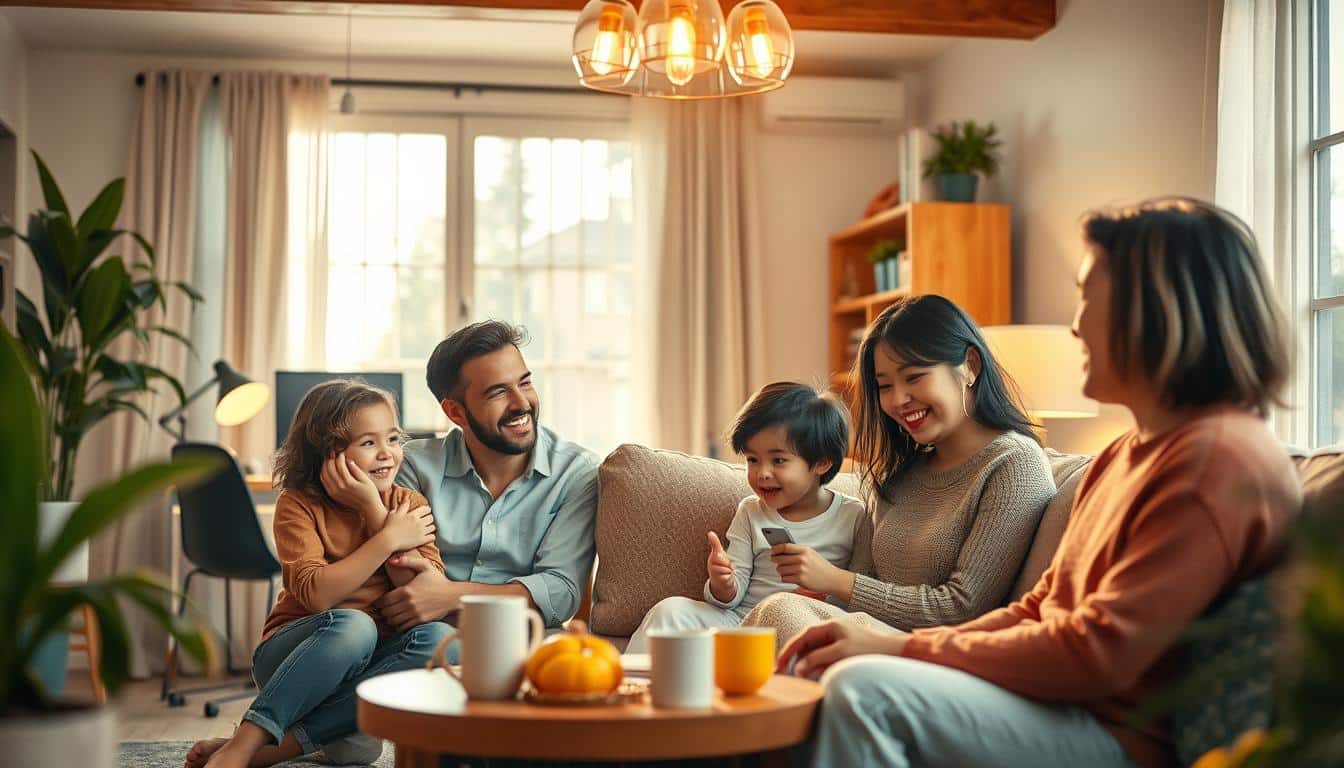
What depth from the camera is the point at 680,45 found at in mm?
2918

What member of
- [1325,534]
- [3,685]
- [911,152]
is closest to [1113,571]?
[1325,534]

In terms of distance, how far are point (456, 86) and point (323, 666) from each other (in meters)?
3.66

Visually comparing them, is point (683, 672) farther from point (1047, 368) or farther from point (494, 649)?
point (1047, 368)

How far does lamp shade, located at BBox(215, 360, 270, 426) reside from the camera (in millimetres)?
4516

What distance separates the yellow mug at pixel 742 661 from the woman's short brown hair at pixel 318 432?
1100mm

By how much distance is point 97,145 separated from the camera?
5367mm

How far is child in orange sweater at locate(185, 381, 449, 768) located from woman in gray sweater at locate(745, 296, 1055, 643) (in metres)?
0.68

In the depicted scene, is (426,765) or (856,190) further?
(856,190)

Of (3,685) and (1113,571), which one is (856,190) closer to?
(1113,571)

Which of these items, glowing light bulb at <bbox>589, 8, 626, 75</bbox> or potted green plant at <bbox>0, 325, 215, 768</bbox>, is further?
glowing light bulb at <bbox>589, 8, 626, 75</bbox>

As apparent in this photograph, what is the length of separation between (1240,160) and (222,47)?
3834 millimetres

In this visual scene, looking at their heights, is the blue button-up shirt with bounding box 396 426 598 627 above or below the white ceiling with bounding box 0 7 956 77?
below

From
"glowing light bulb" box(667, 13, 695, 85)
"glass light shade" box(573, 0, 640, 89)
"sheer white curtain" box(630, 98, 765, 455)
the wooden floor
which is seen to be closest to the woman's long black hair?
"glowing light bulb" box(667, 13, 695, 85)

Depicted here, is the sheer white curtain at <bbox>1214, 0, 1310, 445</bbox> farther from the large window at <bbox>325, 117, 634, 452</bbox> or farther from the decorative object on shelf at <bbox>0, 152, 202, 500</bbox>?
the decorative object on shelf at <bbox>0, 152, 202, 500</bbox>
